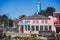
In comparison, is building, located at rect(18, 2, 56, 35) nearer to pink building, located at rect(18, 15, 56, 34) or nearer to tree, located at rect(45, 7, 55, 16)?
pink building, located at rect(18, 15, 56, 34)

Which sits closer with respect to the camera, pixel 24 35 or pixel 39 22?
pixel 24 35

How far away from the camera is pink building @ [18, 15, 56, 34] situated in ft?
22.3

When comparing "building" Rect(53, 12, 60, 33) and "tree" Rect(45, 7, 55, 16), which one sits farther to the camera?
"tree" Rect(45, 7, 55, 16)

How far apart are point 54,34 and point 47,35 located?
6.3 inches

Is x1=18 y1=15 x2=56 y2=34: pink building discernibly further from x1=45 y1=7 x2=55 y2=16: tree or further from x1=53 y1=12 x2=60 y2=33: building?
x1=45 y1=7 x2=55 y2=16: tree

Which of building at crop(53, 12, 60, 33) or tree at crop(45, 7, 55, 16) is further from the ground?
tree at crop(45, 7, 55, 16)

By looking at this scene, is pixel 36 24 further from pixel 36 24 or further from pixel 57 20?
pixel 57 20

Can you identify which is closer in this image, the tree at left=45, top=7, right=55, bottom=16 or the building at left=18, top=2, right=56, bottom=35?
the building at left=18, top=2, right=56, bottom=35

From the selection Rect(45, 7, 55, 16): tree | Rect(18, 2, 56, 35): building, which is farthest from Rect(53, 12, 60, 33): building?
Rect(45, 7, 55, 16): tree

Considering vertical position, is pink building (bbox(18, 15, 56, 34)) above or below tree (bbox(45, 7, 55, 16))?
below

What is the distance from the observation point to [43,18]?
6.95 meters

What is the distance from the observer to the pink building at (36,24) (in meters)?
6.79

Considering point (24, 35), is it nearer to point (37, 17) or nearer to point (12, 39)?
point (12, 39)

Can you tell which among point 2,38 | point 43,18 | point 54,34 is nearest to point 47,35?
point 54,34
